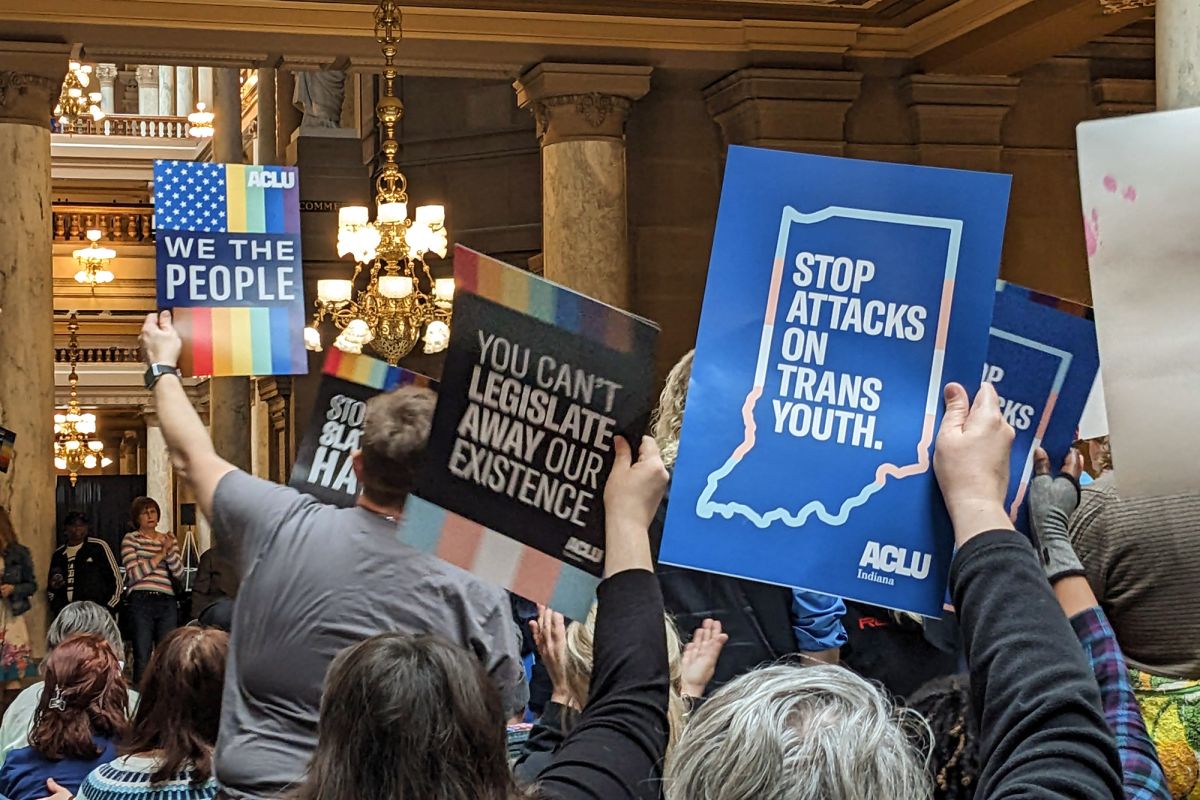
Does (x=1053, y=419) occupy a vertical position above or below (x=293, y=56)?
below

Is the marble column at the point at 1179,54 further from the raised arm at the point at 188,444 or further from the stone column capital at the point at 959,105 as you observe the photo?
the stone column capital at the point at 959,105

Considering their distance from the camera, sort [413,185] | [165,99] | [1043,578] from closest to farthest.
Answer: [1043,578] < [413,185] < [165,99]

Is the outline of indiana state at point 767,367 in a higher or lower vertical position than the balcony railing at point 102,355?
higher

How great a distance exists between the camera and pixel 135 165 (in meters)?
27.9

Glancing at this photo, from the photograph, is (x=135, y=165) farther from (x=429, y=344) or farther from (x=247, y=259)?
(x=247, y=259)

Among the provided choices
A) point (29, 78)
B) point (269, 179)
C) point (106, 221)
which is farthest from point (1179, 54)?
point (106, 221)

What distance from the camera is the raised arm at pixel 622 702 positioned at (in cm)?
208

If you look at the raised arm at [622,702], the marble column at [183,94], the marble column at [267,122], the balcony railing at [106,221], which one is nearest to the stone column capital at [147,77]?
the marble column at [183,94]

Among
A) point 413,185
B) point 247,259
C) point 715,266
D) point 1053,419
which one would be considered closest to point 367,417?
point 715,266

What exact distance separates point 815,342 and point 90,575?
11.7 metres

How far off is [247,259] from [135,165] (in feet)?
77.8

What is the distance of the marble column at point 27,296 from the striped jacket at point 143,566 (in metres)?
1.93

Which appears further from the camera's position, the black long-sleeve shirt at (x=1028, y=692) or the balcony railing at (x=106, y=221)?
the balcony railing at (x=106, y=221)

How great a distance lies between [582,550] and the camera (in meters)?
2.52
